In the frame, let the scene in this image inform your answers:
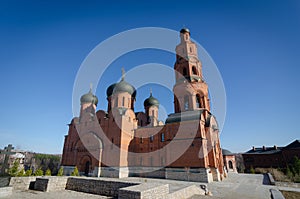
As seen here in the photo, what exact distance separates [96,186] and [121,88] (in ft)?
51.8

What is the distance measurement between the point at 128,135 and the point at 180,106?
7.90 meters

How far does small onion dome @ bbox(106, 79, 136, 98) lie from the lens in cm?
2393

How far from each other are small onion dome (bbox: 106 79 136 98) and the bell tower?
7.59m

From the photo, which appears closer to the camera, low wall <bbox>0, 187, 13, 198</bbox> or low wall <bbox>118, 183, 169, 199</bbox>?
low wall <bbox>118, 183, 169, 199</bbox>

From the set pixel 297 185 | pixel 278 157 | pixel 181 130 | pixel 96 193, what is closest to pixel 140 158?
pixel 181 130

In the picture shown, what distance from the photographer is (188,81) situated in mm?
18953

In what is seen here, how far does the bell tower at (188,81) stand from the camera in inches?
731

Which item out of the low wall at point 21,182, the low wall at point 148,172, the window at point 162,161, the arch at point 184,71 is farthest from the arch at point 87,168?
the arch at point 184,71

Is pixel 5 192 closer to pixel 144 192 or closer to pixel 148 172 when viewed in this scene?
pixel 144 192

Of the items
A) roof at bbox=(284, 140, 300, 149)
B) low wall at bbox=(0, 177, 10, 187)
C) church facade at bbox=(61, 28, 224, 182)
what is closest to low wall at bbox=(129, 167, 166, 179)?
church facade at bbox=(61, 28, 224, 182)

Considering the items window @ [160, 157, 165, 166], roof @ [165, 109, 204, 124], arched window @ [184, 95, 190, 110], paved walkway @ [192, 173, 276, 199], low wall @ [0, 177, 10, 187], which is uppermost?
arched window @ [184, 95, 190, 110]

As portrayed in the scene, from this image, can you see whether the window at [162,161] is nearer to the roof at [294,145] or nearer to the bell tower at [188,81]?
the bell tower at [188,81]

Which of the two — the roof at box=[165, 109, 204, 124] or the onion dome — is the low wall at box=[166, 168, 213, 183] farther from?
the onion dome

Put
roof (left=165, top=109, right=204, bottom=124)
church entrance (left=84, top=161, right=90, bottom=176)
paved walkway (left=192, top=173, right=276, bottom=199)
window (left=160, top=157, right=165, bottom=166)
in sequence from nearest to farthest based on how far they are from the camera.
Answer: paved walkway (left=192, top=173, right=276, bottom=199) < roof (left=165, top=109, right=204, bottom=124) < window (left=160, top=157, right=165, bottom=166) < church entrance (left=84, top=161, right=90, bottom=176)
